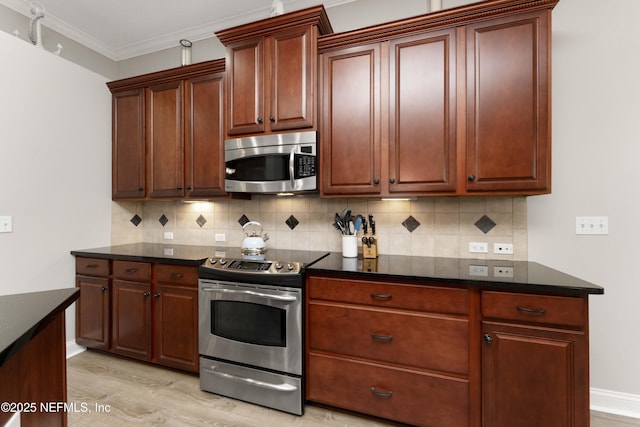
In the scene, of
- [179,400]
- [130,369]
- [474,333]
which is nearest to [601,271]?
[474,333]

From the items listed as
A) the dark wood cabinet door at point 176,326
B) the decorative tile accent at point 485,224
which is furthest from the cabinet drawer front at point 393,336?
the dark wood cabinet door at point 176,326

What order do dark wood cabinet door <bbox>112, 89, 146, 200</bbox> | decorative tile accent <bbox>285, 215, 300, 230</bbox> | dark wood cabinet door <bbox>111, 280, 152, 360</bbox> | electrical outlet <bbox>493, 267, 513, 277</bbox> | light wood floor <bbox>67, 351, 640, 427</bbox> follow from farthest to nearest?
dark wood cabinet door <bbox>112, 89, 146, 200</bbox> → decorative tile accent <bbox>285, 215, 300, 230</bbox> → dark wood cabinet door <bbox>111, 280, 152, 360</bbox> → light wood floor <bbox>67, 351, 640, 427</bbox> → electrical outlet <bbox>493, 267, 513, 277</bbox>

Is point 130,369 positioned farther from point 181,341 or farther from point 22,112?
point 22,112

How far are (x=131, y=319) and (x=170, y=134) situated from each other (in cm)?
166

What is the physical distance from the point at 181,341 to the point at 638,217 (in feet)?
10.8

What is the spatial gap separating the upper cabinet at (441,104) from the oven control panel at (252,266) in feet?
2.01

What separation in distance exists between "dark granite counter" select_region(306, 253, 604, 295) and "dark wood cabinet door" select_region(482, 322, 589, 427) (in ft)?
0.73

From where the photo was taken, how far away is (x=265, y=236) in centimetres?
260

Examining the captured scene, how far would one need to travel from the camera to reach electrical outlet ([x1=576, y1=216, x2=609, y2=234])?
1945 mm

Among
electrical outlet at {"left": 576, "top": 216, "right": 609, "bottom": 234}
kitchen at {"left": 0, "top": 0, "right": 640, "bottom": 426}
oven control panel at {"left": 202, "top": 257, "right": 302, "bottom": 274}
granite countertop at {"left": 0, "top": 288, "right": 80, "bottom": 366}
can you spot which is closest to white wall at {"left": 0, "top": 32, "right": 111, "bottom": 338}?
kitchen at {"left": 0, "top": 0, "right": 640, "bottom": 426}

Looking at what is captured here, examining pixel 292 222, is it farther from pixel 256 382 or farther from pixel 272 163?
pixel 256 382

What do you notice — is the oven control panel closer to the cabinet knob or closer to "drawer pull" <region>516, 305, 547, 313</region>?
the cabinet knob

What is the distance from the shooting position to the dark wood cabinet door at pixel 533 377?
142 cm

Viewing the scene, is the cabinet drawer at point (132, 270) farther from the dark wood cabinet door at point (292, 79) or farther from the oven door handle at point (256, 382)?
the dark wood cabinet door at point (292, 79)
